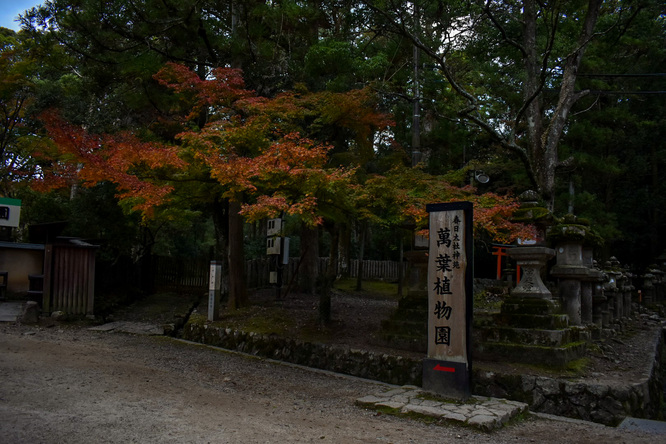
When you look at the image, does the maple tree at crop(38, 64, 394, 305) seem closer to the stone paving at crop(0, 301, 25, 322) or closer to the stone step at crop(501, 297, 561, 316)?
the stone step at crop(501, 297, 561, 316)

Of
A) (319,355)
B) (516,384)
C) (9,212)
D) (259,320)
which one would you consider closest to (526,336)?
(516,384)

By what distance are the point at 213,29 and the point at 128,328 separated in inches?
353

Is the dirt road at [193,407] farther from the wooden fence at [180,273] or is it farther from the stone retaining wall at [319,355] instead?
the wooden fence at [180,273]

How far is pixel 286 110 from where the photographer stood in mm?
10680

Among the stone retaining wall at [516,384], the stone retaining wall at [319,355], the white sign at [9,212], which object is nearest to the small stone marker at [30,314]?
the white sign at [9,212]

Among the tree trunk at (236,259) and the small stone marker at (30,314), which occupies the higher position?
the tree trunk at (236,259)

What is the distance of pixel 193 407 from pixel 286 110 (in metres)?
6.80

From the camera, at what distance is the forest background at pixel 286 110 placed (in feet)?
32.1

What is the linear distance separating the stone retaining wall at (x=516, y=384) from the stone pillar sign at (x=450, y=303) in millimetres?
1044

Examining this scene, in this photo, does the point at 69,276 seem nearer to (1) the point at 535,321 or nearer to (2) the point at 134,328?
(2) the point at 134,328

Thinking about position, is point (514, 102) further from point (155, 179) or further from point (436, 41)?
point (155, 179)

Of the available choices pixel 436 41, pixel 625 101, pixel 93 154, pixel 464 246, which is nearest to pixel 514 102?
pixel 436 41

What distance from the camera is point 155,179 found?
10.9 meters

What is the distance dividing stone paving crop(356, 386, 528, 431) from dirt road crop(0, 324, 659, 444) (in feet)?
0.48
